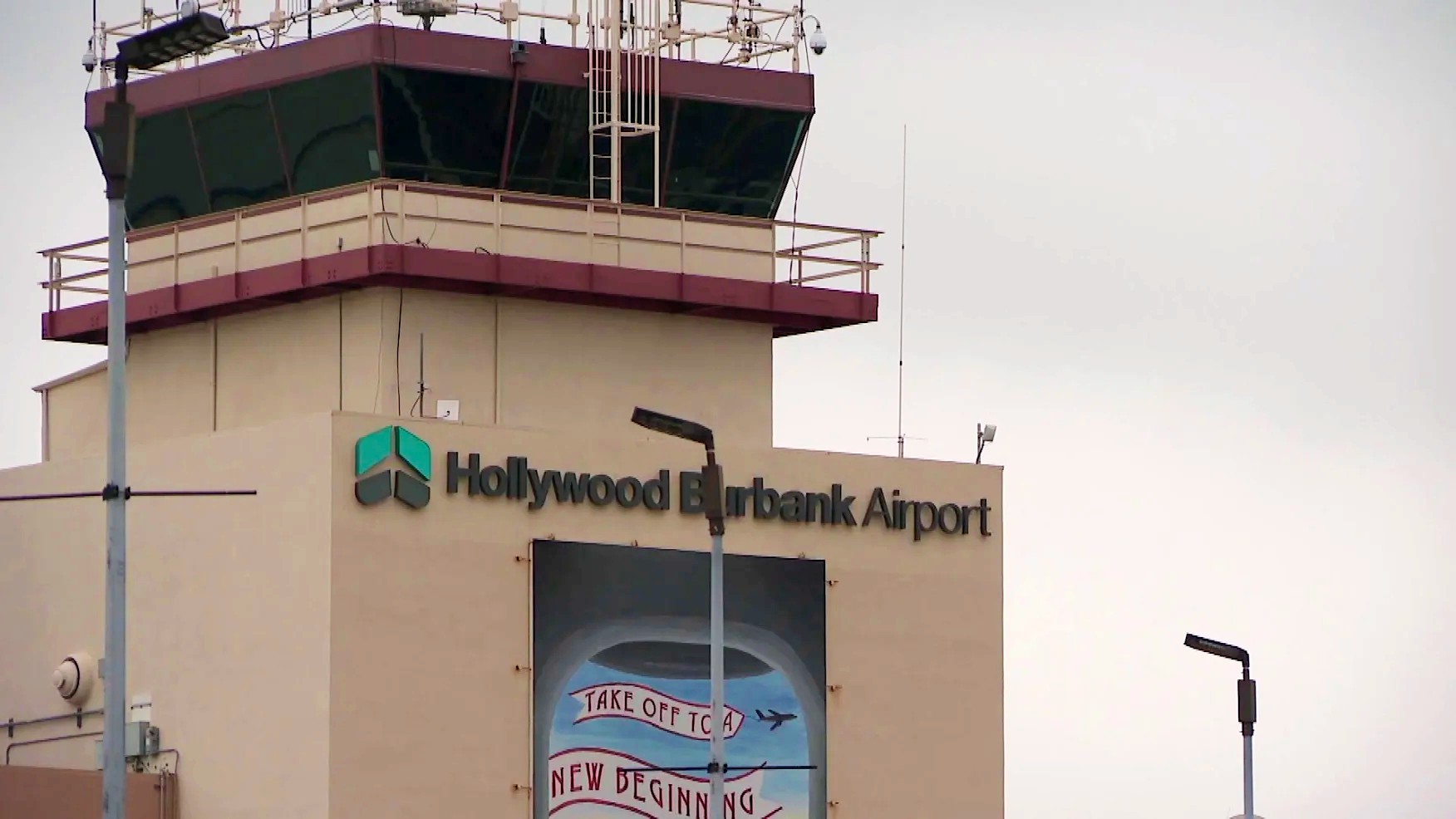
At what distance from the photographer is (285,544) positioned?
149 feet

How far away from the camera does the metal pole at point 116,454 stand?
3275 centimetres

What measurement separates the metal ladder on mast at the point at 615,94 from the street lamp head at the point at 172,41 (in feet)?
53.0

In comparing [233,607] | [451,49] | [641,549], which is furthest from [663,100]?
[233,607]

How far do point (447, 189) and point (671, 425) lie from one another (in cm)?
1102

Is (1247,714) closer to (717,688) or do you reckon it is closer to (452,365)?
(717,688)

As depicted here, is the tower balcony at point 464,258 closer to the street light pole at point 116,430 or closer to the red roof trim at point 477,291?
the red roof trim at point 477,291

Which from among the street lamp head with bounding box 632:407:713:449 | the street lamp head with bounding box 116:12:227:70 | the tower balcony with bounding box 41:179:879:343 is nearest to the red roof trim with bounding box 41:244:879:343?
the tower balcony with bounding box 41:179:879:343

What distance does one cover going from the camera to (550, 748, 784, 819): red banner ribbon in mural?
4688 centimetres

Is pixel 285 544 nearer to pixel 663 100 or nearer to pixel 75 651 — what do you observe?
pixel 75 651

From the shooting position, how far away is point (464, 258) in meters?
48.1

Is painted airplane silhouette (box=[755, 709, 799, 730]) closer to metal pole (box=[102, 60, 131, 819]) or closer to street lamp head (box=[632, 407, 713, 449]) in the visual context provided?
street lamp head (box=[632, 407, 713, 449])

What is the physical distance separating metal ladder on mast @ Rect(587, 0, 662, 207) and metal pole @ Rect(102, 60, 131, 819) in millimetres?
16509

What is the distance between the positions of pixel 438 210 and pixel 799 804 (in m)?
10.4

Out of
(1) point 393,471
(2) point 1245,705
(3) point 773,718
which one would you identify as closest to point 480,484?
(1) point 393,471
